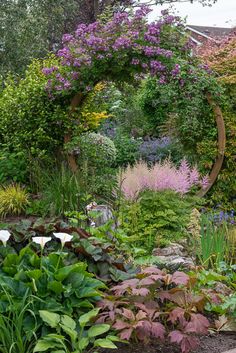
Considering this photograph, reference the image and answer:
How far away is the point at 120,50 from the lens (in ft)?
24.9

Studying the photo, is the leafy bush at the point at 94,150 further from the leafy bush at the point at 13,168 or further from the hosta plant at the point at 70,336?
the hosta plant at the point at 70,336

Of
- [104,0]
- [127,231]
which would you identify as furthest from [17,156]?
[104,0]

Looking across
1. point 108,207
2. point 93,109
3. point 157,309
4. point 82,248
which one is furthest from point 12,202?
point 157,309

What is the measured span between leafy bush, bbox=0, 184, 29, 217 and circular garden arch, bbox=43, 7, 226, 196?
104cm

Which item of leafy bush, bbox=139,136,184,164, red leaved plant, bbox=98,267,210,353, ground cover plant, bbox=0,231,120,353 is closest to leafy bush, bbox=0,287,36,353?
ground cover plant, bbox=0,231,120,353

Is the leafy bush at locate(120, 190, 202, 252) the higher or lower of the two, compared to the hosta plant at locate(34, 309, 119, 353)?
lower

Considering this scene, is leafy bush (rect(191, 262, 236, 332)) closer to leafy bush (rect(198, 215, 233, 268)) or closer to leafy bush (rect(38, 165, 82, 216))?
leafy bush (rect(198, 215, 233, 268))

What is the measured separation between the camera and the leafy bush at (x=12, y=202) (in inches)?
284

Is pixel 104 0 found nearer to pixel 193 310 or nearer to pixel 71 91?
pixel 71 91

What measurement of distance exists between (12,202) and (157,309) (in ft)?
13.5

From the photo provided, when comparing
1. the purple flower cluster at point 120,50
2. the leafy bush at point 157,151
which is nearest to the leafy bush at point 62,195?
the purple flower cluster at point 120,50

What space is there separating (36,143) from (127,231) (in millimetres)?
2991

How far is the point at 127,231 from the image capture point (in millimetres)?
5902

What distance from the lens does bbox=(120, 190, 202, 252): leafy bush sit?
5.96 metres
